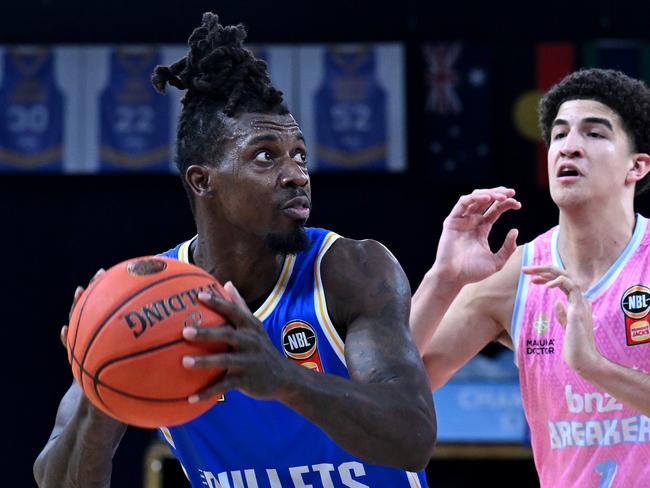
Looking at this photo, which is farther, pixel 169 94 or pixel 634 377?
pixel 169 94

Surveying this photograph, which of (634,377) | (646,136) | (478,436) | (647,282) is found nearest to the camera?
(634,377)

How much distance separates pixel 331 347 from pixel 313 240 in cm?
36

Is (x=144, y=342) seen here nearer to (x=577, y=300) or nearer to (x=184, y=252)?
(x=184, y=252)

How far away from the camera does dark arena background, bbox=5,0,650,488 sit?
1039 cm

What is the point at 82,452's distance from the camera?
2.96 metres

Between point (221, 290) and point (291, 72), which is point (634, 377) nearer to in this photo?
point (221, 290)

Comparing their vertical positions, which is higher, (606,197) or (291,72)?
(291,72)

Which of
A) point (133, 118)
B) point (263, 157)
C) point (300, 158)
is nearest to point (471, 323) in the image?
point (300, 158)

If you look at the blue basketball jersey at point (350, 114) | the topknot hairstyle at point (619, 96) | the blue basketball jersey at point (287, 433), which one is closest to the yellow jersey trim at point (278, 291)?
the blue basketball jersey at point (287, 433)

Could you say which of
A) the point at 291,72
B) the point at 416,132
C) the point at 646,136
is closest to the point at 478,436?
the point at 416,132

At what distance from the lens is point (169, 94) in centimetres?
1039

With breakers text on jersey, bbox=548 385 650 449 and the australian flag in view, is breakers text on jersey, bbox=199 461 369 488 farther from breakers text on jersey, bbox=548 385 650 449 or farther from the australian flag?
the australian flag

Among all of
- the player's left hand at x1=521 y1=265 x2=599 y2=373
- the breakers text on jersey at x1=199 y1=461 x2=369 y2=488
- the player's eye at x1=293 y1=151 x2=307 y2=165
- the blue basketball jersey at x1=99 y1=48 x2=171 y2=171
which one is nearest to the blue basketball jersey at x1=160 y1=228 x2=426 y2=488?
the breakers text on jersey at x1=199 y1=461 x2=369 y2=488

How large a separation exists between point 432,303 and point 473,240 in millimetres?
279
